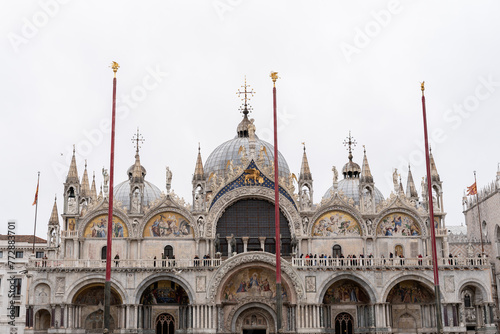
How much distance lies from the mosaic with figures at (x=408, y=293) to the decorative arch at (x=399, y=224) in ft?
14.1

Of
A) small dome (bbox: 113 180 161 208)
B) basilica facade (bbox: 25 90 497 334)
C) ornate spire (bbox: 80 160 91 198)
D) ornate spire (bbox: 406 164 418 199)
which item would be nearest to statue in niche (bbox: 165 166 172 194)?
basilica facade (bbox: 25 90 497 334)

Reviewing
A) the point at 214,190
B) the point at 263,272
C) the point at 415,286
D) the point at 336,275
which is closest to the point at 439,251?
the point at 415,286

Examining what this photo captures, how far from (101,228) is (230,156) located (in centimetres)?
1634

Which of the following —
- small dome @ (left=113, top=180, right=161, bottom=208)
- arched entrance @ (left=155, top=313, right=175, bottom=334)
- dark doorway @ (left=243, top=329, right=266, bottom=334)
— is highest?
small dome @ (left=113, top=180, right=161, bottom=208)

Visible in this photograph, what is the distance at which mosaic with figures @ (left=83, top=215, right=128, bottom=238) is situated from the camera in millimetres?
53719

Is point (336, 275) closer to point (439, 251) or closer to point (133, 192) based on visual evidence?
point (439, 251)

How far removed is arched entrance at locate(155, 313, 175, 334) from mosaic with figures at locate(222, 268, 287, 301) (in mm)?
5113

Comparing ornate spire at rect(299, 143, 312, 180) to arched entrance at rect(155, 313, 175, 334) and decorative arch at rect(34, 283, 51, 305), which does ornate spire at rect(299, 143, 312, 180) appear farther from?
decorative arch at rect(34, 283, 51, 305)

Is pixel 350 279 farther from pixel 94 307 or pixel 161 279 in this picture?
pixel 94 307

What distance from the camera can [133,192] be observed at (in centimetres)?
5491

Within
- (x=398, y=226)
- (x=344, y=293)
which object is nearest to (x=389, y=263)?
(x=344, y=293)

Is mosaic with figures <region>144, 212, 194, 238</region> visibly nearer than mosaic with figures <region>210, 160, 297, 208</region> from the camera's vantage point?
Yes

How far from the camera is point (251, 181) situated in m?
54.2

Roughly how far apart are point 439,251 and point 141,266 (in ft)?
77.6
